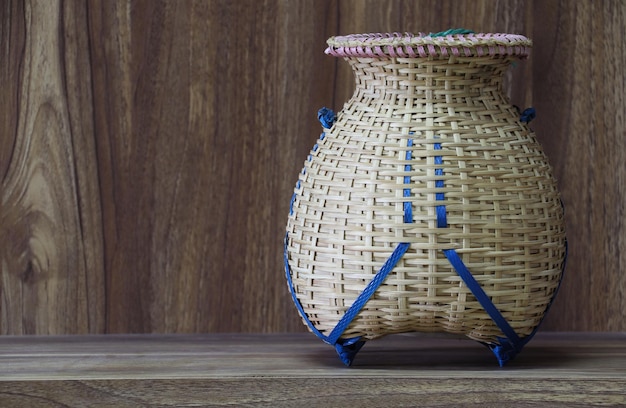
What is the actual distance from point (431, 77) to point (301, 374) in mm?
349

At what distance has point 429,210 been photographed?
953 mm

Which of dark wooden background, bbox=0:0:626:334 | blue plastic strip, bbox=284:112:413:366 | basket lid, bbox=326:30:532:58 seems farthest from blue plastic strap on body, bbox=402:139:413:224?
dark wooden background, bbox=0:0:626:334

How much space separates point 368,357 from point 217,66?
0.44 metres

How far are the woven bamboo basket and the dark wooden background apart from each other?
23 centimetres

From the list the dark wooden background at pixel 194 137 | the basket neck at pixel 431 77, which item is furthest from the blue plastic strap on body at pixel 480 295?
the dark wooden background at pixel 194 137

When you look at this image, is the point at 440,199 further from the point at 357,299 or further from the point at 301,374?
the point at 301,374

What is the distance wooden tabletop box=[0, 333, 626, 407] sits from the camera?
3.05ft

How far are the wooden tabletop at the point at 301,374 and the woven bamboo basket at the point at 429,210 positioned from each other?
0.17 ft

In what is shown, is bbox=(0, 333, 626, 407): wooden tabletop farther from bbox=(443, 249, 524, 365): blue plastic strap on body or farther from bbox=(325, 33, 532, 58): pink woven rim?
bbox=(325, 33, 532, 58): pink woven rim

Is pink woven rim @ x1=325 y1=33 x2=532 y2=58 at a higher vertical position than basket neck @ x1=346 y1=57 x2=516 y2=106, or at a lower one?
higher

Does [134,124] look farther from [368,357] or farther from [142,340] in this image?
[368,357]

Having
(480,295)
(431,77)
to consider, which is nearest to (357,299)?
(480,295)

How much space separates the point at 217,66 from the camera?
1247 mm

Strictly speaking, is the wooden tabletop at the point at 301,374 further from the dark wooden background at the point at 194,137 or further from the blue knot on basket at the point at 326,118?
the blue knot on basket at the point at 326,118
